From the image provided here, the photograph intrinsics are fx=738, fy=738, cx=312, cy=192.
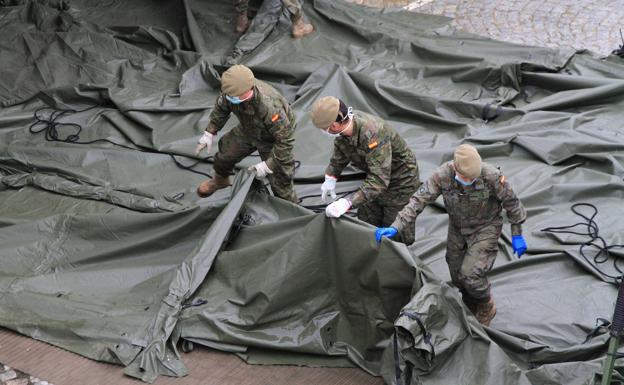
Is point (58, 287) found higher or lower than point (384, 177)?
lower

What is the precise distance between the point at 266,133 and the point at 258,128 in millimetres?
75

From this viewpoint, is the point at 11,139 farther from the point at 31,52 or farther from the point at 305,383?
the point at 305,383

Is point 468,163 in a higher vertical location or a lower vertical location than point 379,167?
higher

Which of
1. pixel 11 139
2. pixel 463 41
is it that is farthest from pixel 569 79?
pixel 11 139

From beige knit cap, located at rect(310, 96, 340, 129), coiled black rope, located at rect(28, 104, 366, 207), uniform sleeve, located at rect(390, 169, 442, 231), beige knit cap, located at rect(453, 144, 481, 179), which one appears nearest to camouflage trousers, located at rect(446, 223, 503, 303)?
uniform sleeve, located at rect(390, 169, 442, 231)

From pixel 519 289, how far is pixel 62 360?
124 inches

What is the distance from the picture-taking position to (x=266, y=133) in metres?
5.87

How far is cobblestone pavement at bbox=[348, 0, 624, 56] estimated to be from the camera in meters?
9.27

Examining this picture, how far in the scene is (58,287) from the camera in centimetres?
538

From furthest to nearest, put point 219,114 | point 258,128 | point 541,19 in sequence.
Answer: point 541,19 < point 219,114 < point 258,128

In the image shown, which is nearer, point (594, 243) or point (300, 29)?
point (594, 243)

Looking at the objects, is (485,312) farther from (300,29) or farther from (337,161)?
(300,29)

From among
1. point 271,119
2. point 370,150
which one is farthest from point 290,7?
point 370,150

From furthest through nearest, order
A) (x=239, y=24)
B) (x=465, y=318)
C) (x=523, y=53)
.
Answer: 1. (x=239, y=24)
2. (x=523, y=53)
3. (x=465, y=318)
